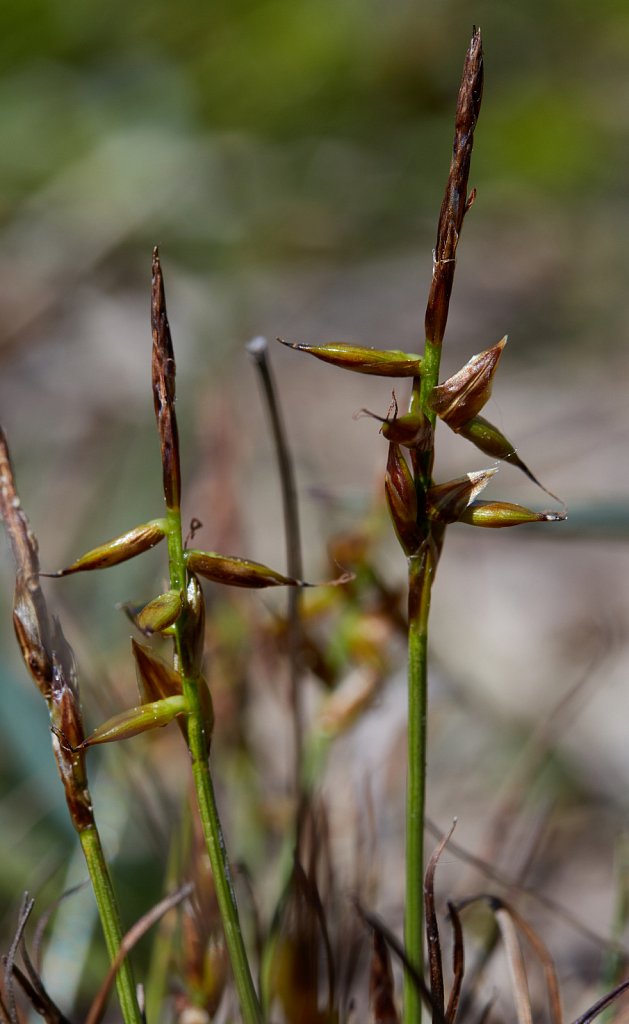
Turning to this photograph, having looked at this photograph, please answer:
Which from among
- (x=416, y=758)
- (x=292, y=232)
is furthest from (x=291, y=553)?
(x=292, y=232)

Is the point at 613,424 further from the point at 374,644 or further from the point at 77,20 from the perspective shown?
the point at 77,20

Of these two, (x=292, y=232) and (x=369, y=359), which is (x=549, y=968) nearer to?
(x=369, y=359)

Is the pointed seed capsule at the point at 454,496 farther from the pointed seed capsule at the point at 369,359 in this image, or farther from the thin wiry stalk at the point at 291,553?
the thin wiry stalk at the point at 291,553

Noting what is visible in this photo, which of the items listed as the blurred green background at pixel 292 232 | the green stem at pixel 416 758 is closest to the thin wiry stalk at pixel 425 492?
the green stem at pixel 416 758

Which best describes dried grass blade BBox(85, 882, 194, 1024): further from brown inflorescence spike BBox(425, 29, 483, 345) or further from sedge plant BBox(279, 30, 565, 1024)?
brown inflorescence spike BBox(425, 29, 483, 345)

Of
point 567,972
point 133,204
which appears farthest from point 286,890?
point 133,204
